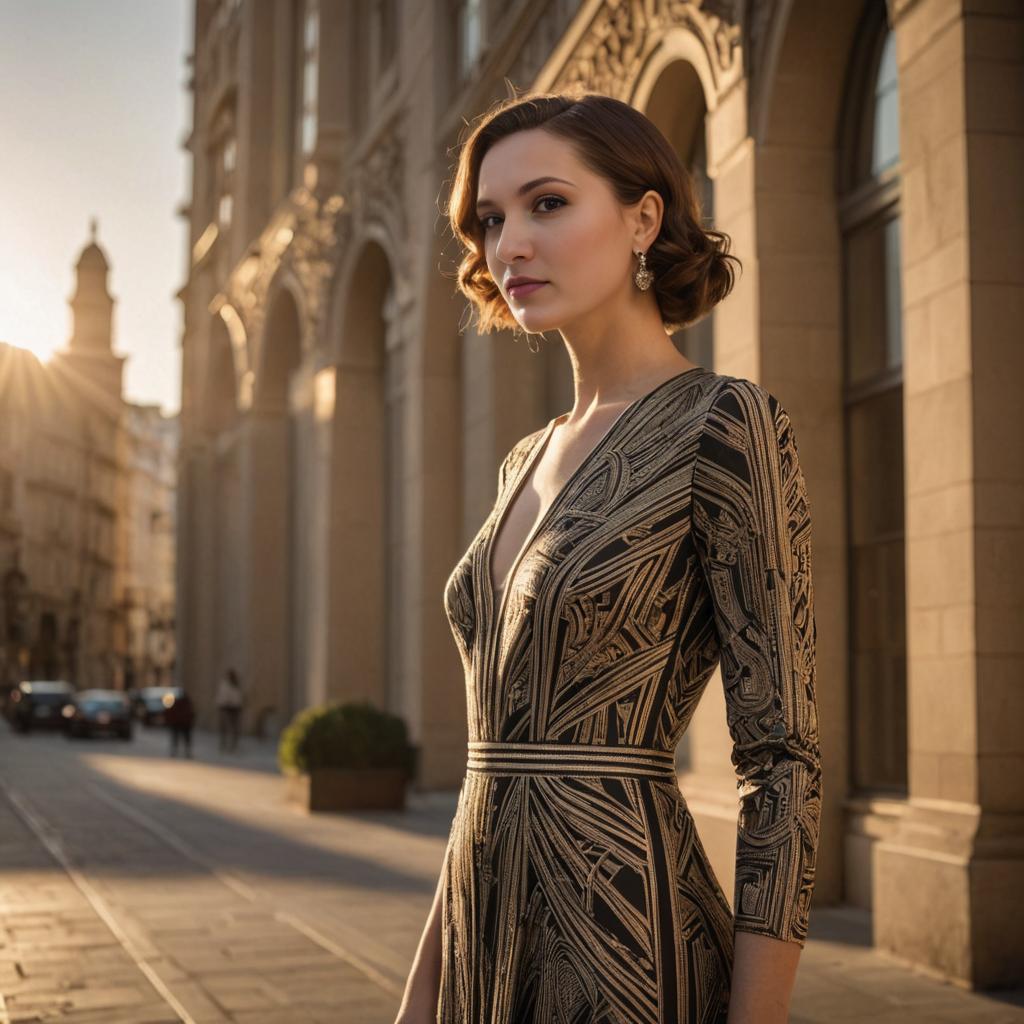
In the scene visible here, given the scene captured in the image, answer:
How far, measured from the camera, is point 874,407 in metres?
9.70

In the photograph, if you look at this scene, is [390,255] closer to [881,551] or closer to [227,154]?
[881,551]

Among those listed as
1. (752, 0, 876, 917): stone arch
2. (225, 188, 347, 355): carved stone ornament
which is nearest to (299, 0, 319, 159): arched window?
(225, 188, 347, 355): carved stone ornament

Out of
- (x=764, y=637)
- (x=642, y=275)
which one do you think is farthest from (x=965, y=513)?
(x=764, y=637)

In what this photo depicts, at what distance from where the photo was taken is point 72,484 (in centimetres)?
10506

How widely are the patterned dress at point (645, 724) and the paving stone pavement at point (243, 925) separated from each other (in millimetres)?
4931

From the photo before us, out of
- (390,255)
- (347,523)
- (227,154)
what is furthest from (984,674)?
(227,154)

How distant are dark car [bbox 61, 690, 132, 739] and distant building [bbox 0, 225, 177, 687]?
160 ft

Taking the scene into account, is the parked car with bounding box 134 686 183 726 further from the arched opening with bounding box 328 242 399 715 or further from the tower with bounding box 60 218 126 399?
the tower with bounding box 60 218 126 399

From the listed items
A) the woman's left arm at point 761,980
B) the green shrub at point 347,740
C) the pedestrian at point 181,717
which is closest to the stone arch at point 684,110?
the green shrub at point 347,740

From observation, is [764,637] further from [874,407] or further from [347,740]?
[347,740]

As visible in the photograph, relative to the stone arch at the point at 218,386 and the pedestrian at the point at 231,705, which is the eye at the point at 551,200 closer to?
the pedestrian at the point at 231,705

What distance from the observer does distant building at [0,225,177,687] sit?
9569cm

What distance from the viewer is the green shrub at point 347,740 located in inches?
629

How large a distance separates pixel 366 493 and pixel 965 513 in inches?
622
